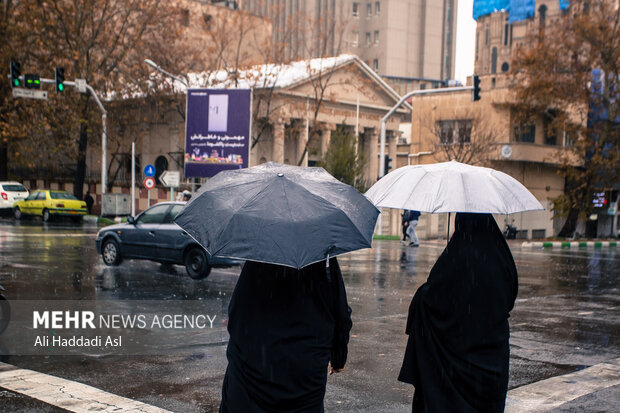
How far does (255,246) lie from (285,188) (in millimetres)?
464

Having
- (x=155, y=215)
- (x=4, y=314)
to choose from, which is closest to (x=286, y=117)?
(x=155, y=215)

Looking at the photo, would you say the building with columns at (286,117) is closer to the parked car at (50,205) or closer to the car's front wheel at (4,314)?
the parked car at (50,205)

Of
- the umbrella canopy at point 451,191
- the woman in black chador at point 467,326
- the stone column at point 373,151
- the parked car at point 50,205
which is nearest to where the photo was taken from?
the woman in black chador at point 467,326

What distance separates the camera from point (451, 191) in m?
4.96

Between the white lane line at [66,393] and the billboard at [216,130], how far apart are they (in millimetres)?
24065

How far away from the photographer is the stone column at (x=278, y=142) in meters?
48.1

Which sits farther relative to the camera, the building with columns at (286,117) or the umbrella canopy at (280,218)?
the building with columns at (286,117)

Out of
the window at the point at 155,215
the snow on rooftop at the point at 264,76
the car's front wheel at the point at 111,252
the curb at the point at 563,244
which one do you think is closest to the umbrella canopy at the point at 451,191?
the window at the point at 155,215

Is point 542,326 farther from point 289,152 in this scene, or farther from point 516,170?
point 289,152

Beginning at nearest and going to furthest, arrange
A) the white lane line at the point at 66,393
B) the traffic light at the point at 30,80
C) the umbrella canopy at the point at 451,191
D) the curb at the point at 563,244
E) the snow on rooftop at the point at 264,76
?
the umbrella canopy at the point at 451,191, the white lane line at the point at 66,393, the traffic light at the point at 30,80, the curb at the point at 563,244, the snow on rooftop at the point at 264,76

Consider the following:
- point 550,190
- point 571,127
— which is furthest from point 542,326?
point 550,190

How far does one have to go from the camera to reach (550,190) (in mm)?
51594

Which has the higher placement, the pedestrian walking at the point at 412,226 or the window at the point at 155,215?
the window at the point at 155,215

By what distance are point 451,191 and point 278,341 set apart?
1.93 m
